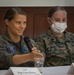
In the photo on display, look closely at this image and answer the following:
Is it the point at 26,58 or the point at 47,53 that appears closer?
the point at 26,58

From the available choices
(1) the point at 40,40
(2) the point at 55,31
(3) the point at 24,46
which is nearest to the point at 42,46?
(1) the point at 40,40

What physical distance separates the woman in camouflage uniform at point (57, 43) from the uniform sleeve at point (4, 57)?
1.72 ft

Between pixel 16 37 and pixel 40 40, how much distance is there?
0.42 meters

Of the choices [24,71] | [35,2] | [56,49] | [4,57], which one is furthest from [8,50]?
[35,2]

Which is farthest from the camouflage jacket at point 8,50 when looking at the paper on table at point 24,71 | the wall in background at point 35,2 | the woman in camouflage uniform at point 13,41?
the wall in background at point 35,2

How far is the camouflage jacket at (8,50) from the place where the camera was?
1.91 m

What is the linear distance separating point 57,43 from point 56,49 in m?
0.08

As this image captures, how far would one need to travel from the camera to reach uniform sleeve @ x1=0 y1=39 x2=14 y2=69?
1.88m

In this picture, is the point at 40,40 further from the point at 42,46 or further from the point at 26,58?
the point at 26,58

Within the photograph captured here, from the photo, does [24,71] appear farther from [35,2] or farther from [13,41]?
[35,2]

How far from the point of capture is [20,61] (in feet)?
5.91

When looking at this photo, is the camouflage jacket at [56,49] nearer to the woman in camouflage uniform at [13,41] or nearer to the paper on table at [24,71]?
the woman in camouflage uniform at [13,41]

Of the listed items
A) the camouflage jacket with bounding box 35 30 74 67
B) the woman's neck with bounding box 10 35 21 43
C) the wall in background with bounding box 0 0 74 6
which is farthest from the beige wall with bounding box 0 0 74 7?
the woman's neck with bounding box 10 35 21 43

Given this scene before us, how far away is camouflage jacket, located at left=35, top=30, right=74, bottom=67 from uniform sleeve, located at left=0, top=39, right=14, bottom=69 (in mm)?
525
